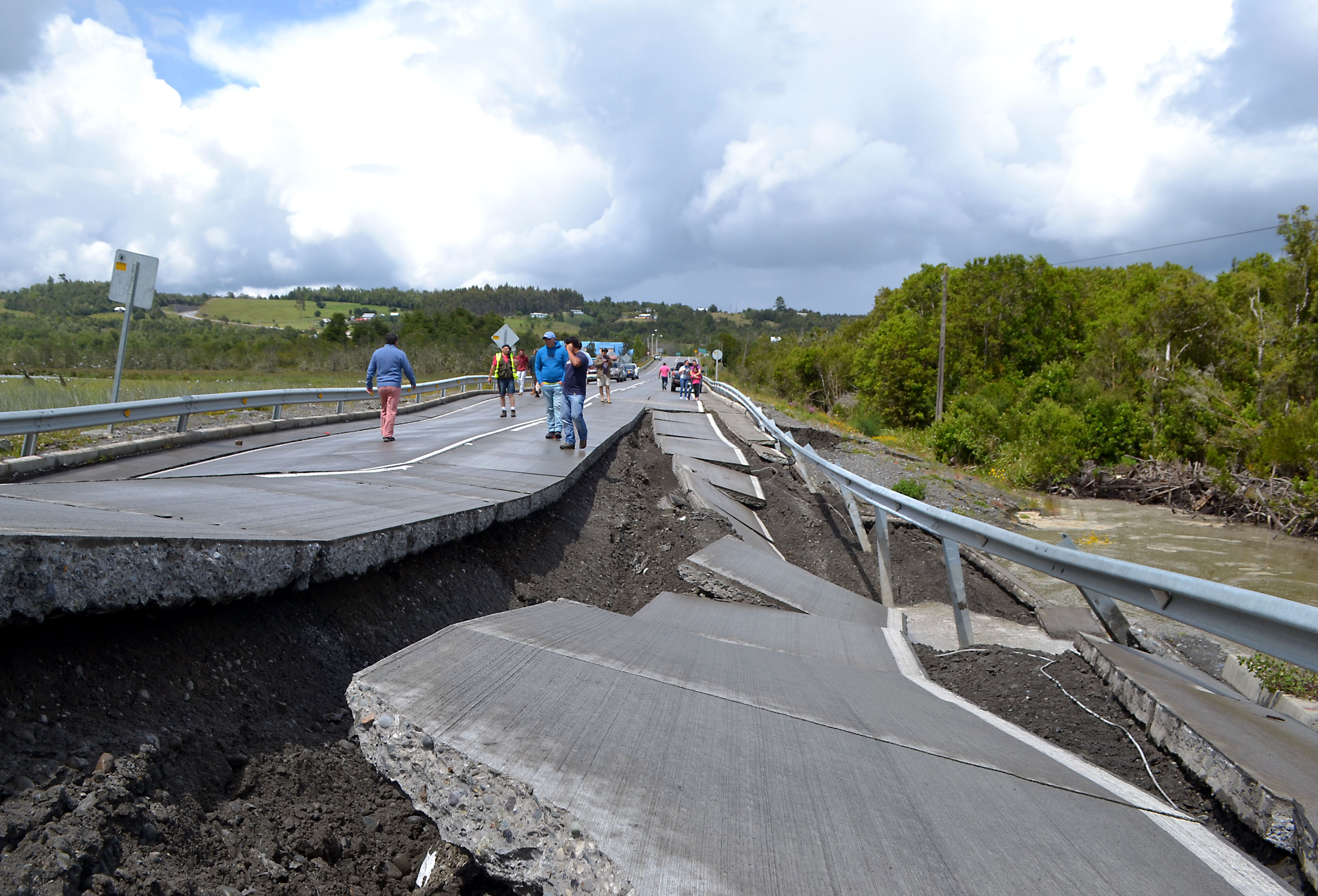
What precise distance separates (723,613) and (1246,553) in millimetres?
20844

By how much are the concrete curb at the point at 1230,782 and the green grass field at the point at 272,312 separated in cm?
11966

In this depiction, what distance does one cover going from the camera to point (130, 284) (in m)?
13.9

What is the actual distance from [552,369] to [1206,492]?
23.1m

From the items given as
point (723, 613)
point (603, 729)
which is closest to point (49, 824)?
point (603, 729)

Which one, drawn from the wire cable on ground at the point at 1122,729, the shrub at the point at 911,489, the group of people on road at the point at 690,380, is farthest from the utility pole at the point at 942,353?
the wire cable on ground at the point at 1122,729

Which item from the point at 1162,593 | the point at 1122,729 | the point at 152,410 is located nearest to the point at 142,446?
→ the point at 152,410

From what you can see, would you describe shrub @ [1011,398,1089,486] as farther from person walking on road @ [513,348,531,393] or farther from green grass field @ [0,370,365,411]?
green grass field @ [0,370,365,411]

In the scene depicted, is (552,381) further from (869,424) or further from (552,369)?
(869,424)

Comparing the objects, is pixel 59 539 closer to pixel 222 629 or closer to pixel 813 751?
pixel 222 629

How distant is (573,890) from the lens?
196 cm

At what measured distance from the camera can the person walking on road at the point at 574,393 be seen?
13773 mm

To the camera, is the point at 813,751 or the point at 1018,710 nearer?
the point at 813,751

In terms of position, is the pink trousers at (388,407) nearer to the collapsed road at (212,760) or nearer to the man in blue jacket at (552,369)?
the man in blue jacket at (552,369)

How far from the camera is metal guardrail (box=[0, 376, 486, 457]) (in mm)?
10664
